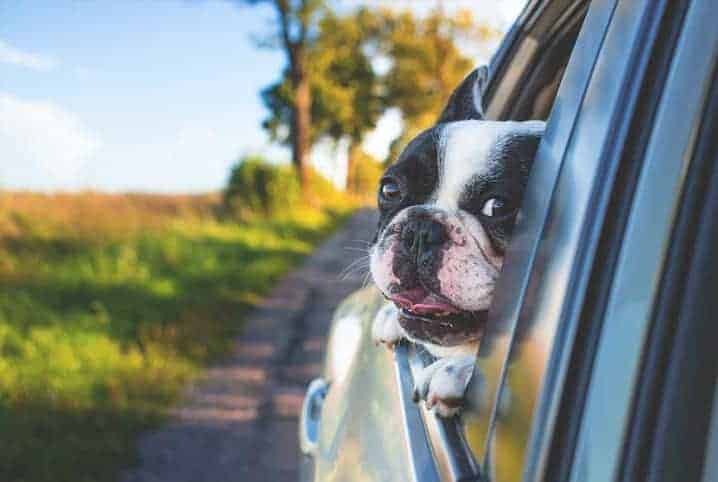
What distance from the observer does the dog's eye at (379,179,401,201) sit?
5.92 feet

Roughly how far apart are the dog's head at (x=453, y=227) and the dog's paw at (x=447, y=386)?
4.8 inches

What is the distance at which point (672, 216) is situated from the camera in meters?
0.85

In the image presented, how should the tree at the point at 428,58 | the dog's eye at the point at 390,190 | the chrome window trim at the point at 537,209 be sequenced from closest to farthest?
the chrome window trim at the point at 537,209
the dog's eye at the point at 390,190
the tree at the point at 428,58

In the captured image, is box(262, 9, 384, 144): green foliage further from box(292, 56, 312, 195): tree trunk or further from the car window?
the car window

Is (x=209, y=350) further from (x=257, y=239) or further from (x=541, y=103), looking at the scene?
(x=257, y=239)

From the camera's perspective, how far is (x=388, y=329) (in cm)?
193

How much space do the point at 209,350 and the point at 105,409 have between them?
1.68 m

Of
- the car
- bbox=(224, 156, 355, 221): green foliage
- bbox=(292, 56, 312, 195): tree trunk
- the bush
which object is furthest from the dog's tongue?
bbox=(292, 56, 312, 195): tree trunk

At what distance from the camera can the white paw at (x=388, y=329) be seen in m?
1.91

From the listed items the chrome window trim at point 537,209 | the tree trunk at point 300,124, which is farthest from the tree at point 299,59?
the chrome window trim at point 537,209

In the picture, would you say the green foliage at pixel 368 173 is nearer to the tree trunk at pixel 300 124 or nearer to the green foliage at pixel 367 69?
the green foliage at pixel 367 69

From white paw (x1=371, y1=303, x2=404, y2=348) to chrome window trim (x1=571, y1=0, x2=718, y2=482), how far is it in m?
1.03

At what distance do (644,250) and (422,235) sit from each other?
2.24ft

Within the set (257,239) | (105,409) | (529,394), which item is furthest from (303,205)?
(529,394)
